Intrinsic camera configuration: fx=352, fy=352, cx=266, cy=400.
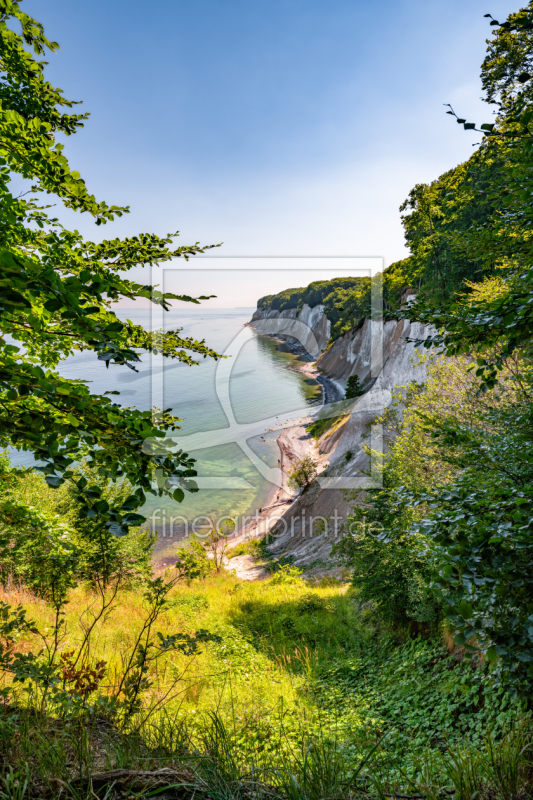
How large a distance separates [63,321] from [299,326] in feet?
270

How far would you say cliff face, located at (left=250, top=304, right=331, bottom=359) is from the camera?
229 feet

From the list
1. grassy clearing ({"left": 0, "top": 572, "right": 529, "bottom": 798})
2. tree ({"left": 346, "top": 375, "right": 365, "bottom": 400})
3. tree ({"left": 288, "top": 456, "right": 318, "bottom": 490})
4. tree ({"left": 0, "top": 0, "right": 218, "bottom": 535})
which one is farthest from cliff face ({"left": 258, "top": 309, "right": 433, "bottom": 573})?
tree ({"left": 0, "top": 0, "right": 218, "bottom": 535})

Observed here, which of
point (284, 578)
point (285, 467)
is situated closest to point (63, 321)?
point (284, 578)

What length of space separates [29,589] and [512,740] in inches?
402

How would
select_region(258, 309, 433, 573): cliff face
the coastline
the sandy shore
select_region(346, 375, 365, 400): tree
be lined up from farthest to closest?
select_region(346, 375, 365, 400): tree → the coastline → the sandy shore → select_region(258, 309, 433, 573): cliff face

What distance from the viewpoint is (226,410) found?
160ft

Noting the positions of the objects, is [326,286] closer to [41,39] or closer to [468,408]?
[468,408]

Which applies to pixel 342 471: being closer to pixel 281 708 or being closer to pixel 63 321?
pixel 281 708

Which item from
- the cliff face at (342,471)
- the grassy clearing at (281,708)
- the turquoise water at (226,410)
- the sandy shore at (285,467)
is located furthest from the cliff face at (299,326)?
the grassy clearing at (281,708)

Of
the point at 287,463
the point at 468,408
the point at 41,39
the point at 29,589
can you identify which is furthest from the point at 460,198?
the point at 29,589

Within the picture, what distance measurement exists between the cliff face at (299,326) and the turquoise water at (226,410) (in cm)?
877

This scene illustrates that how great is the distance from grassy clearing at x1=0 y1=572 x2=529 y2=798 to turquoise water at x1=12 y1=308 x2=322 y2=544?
593 inches

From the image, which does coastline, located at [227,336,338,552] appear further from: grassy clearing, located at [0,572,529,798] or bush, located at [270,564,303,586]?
grassy clearing, located at [0,572,529,798]

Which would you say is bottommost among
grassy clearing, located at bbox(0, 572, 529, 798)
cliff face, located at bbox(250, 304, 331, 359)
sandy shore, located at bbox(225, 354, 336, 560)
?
sandy shore, located at bbox(225, 354, 336, 560)
